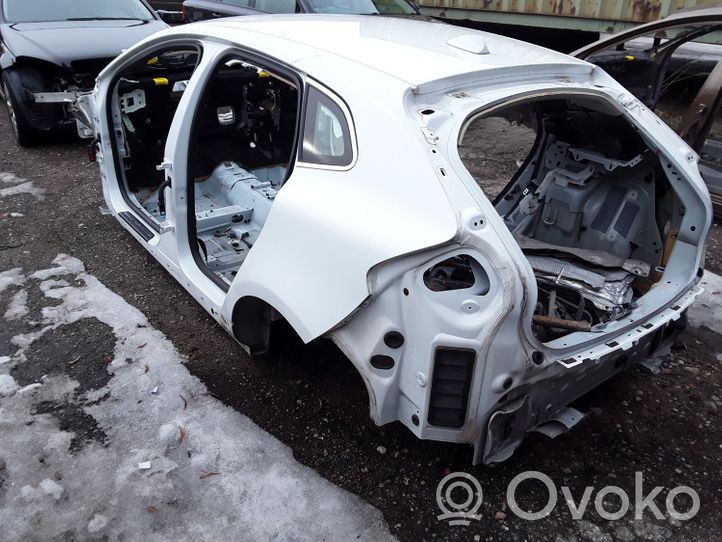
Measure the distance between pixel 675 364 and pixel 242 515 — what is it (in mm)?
2439

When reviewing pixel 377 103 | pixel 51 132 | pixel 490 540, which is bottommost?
pixel 490 540

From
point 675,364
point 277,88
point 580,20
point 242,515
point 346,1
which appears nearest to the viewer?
point 242,515

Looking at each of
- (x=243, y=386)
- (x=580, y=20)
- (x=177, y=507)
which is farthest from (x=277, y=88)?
(x=580, y=20)

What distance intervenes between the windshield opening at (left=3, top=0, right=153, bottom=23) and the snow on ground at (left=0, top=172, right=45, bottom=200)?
2.00 m

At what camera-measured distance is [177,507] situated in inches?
88.0

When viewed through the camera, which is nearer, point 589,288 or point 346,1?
point 589,288

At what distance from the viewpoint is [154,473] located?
7.82ft

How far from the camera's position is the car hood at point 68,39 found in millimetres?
5770

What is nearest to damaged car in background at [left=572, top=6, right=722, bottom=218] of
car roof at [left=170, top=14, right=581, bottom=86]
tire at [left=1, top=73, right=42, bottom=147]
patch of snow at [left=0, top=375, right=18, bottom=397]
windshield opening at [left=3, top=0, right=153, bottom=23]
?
→ car roof at [left=170, top=14, right=581, bottom=86]

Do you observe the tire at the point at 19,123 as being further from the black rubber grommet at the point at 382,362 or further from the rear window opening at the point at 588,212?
the black rubber grommet at the point at 382,362

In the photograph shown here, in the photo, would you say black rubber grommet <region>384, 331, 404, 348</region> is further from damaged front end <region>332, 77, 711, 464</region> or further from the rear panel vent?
the rear panel vent

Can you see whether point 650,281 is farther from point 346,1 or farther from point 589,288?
point 346,1

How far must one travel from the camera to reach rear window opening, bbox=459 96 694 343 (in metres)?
2.66

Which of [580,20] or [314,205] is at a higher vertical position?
[580,20]
